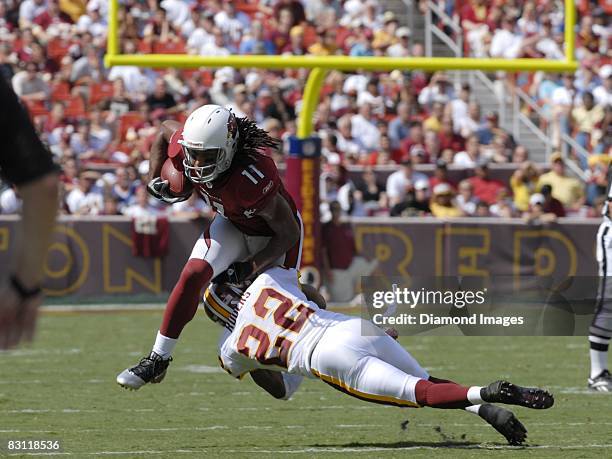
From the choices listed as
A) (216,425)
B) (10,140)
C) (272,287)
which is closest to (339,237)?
(216,425)

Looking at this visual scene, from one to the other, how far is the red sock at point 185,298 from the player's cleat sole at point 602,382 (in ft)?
8.84

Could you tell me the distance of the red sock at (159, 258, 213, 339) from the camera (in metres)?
6.29

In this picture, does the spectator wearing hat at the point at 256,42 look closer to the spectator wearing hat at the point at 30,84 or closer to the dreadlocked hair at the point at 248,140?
the spectator wearing hat at the point at 30,84

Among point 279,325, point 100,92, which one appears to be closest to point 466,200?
point 100,92

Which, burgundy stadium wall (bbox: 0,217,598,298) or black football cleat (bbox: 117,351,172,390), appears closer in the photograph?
black football cleat (bbox: 117,351,172,390)

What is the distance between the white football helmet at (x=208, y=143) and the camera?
241 inches

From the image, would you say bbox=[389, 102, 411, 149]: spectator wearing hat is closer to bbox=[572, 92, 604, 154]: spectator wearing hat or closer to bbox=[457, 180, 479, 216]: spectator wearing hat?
bbox=[457, 180, 479, 216]: spectator wearing hat

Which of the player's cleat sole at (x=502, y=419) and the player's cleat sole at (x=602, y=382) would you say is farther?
the player's cleat sole at (x=602, y=382)

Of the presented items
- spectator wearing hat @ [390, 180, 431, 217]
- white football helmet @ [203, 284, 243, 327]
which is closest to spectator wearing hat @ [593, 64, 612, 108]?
spectator wearing hat @ [390, 180, 431, 217]

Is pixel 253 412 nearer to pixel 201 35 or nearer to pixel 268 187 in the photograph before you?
pixel 268 187

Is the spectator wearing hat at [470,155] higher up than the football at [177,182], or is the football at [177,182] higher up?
the football at [177,182]

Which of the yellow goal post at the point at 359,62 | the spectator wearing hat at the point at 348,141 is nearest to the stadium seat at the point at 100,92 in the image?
the spectator wearing hat at the point at 348,141

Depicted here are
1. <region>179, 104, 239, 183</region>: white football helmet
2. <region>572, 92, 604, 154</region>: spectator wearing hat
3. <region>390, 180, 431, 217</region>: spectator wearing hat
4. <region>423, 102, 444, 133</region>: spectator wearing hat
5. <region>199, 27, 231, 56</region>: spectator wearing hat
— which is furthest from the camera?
<region>572, 92, 604, 154</region>: spectator wearing hat

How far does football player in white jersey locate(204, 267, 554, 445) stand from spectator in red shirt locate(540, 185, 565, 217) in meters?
8.45
